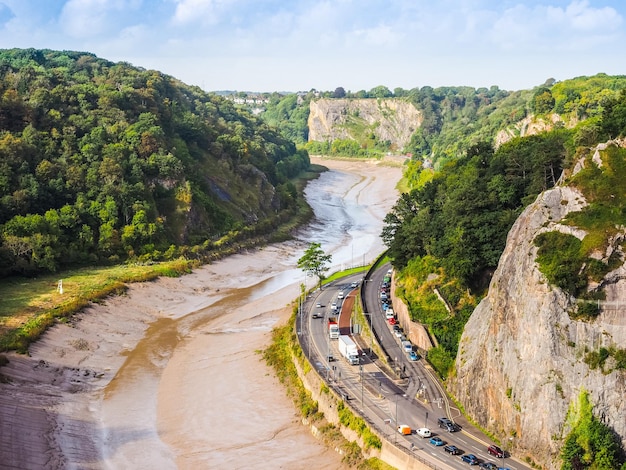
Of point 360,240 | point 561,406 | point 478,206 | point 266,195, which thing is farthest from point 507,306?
point 266,195

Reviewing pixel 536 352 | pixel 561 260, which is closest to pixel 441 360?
pixel 536 352

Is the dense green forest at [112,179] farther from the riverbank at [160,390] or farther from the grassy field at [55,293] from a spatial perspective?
the riverbank at [160,390]

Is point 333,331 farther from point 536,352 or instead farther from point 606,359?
point 606,359

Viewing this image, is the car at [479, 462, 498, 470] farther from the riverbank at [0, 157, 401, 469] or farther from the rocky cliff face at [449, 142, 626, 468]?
the riverbank at [0, 157, 401, 469]

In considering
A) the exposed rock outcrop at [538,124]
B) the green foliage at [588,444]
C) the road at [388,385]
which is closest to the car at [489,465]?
the road at [388,385]

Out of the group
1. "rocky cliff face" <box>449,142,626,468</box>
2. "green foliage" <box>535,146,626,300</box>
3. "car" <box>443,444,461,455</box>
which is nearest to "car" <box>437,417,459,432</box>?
"rocky cliff face" <box>449,142,626,468</box>

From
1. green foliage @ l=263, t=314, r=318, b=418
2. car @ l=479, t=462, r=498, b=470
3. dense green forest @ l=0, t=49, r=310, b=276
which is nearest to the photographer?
car @ l=479, t=462, r=498, b=470
